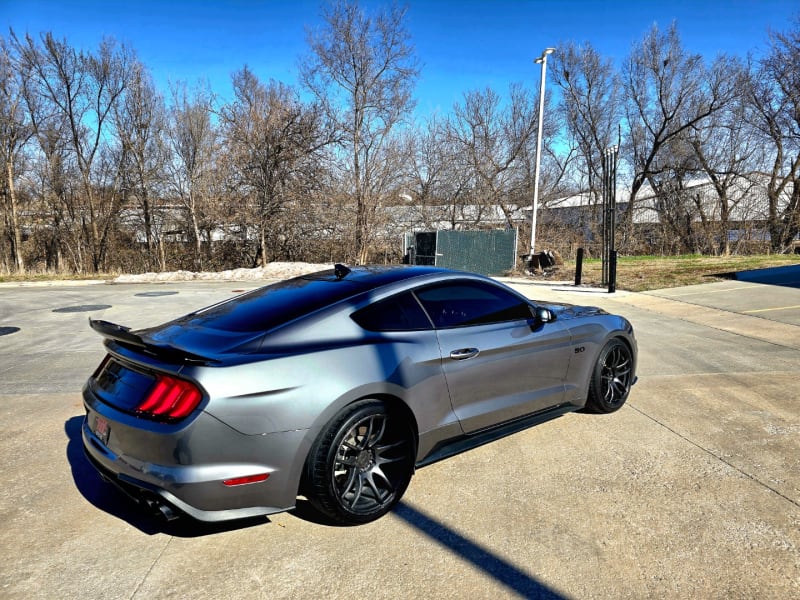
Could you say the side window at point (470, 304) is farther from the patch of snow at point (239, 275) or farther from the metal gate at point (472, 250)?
the patch of snow at point (239, 275)

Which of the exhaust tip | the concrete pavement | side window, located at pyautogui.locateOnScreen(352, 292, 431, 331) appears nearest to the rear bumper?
the exhaust tip

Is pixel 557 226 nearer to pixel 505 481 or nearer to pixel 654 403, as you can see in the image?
pixel 654 403

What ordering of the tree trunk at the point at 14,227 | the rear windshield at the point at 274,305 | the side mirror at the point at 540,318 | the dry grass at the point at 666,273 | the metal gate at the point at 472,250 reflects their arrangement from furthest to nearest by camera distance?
the tree trunk at the point at 14,227, the metal gate at the point at 472,250, the dry grass at the point at 666,273, the side mirror at the point at 540,318, the rear windshield at the point at 274,305

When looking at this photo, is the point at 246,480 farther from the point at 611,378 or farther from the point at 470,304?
the point at 611,378

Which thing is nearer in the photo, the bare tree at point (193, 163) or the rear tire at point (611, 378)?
the rear tire at point (611, 378)

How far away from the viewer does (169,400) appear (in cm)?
250

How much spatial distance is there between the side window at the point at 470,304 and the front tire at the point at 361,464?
80 cm

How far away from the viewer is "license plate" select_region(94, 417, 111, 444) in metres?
2.75

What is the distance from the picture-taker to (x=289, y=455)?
8.47ft

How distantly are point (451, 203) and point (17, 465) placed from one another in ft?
89.0

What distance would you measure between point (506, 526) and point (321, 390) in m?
1.31

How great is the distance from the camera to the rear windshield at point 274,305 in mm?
3059

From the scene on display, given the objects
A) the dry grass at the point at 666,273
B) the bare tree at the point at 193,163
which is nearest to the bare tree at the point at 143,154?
the bare tree at the point at 193,163

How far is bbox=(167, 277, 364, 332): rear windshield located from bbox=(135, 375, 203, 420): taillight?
1.83 ft
